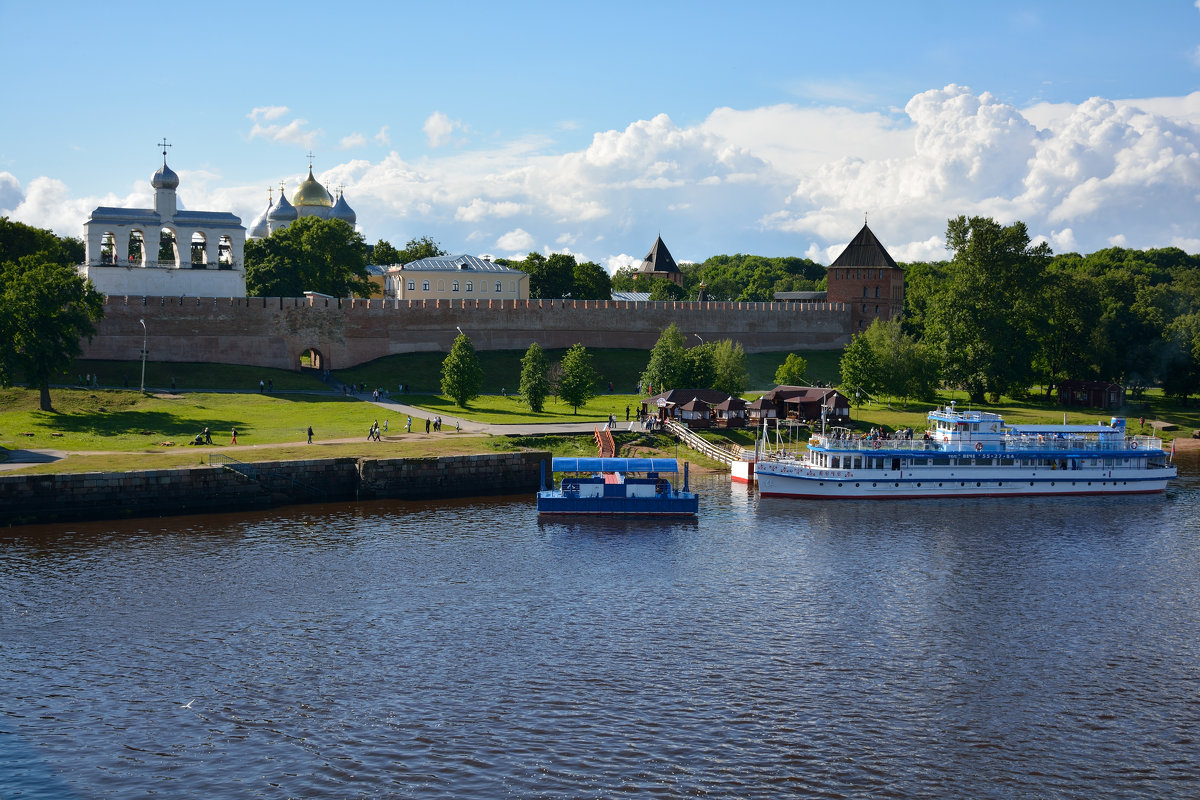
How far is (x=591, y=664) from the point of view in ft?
91.3

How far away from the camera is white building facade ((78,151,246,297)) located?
81312 millimetres

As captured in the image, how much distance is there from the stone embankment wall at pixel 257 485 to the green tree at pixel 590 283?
211 feet

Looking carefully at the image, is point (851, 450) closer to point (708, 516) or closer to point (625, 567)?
point (708, 516)

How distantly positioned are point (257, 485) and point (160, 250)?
46.7m

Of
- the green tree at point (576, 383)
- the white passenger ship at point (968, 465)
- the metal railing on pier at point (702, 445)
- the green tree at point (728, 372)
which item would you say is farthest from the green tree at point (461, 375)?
the white passenger ship at point (968, 465)

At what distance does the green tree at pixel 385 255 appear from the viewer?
434 ft

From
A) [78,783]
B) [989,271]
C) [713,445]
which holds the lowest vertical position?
[78,783]

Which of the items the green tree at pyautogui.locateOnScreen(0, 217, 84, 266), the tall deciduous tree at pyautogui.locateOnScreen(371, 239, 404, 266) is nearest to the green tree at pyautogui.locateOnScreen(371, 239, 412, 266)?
the tall deciduous tree at pyautogui.locateOnScreen(371, 239, 404, 266)

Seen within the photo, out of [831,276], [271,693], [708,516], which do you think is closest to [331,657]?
[271,693]

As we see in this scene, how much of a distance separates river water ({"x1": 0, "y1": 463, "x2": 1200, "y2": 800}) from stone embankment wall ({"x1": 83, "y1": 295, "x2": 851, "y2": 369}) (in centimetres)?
3884

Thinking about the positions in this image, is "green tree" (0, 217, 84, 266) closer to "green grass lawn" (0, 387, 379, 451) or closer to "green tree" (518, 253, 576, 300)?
"green grass lawn" (0, 387, 379, 451)

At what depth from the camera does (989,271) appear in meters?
84.1

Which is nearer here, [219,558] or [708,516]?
[219,558]

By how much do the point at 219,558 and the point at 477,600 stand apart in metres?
10.9
